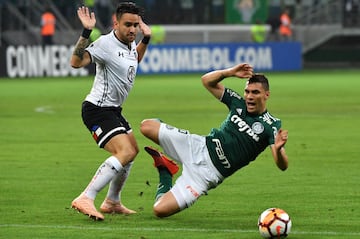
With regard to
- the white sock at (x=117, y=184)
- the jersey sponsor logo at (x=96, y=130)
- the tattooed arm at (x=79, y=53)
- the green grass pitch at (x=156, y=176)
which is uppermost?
the tattooed arm at (x=79, y=53)

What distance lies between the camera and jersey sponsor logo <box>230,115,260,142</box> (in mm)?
11117

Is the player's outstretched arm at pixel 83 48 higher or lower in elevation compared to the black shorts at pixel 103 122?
higher

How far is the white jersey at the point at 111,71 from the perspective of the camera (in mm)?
11695

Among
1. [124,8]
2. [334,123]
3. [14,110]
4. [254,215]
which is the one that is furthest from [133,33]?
[14,110]

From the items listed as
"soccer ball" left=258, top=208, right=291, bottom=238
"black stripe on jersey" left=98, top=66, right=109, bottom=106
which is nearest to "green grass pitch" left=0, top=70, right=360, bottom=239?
"soccer ball" left=258, top=208, right=291, bottom=238

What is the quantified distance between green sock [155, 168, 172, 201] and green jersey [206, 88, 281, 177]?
0.56 meters

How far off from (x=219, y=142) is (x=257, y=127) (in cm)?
47

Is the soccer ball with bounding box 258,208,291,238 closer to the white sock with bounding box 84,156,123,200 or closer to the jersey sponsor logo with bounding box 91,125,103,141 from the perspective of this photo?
the white sock with bounding box 84,156,123,200

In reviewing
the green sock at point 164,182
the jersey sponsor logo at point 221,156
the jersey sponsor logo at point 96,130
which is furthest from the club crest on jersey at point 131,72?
the jersey sponsor logo at point 221,156

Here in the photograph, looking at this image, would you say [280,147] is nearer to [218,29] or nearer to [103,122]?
[103,122]

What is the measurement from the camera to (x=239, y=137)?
11195mm

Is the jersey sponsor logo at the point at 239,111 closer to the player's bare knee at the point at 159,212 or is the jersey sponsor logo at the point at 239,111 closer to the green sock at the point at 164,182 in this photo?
the green sock at the point at 164,182

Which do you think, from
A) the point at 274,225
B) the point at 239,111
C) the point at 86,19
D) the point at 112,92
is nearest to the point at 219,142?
the point at 239,111

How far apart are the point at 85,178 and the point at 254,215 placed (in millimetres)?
3777
